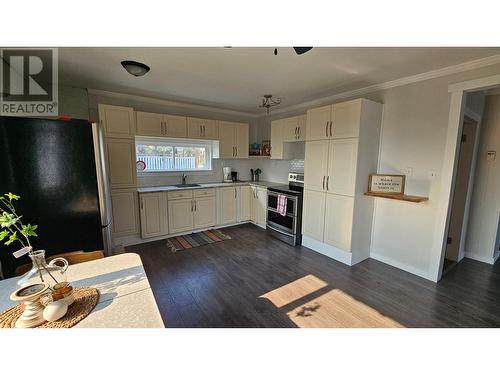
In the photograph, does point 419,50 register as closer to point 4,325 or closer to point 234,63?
point 234,63

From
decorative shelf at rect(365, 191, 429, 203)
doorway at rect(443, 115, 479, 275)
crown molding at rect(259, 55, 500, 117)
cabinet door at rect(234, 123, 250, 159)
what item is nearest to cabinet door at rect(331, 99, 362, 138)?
crown molding at rect(259, 55, 500, 117)

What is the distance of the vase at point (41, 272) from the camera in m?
0.91

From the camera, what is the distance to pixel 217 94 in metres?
3.47

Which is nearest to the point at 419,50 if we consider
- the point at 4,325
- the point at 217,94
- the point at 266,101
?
the point at 266,101

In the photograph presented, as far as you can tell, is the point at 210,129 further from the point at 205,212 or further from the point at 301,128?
the point at 301,128

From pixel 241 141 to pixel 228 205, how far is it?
138 cm

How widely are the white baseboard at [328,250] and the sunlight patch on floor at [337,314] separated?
0.78m

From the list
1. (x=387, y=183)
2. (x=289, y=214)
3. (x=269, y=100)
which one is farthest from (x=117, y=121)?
(x=387, y=183)

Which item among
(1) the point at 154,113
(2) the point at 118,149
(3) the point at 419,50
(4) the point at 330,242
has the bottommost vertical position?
(4) the point at 330,242

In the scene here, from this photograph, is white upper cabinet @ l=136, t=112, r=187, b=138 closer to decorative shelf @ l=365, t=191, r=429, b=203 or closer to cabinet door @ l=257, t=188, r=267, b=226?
cabinet door @ l=257, t=188, r=267, b=226

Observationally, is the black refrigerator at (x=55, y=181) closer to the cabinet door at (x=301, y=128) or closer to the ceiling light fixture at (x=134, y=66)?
the ceiling light fixture at (x=134, y=66)

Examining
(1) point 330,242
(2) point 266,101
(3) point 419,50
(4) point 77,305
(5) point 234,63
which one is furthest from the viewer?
(2) point 266,101

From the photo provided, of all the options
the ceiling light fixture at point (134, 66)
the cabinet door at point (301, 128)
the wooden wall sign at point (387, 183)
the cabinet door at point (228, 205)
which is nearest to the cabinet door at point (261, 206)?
the cabinet door at point (228, 205)
